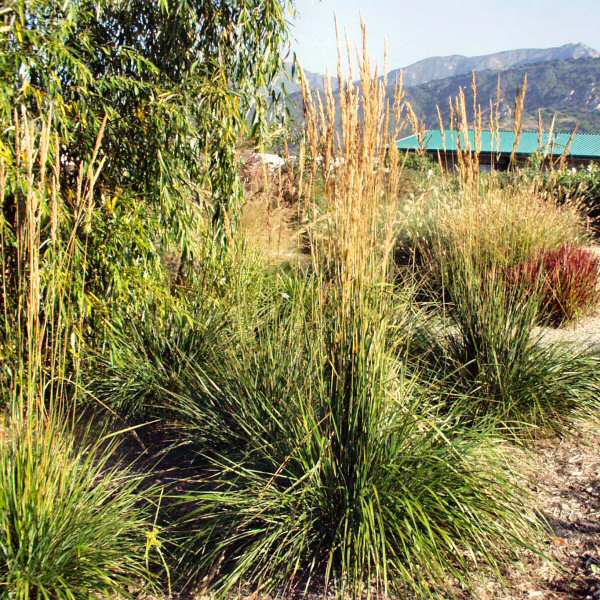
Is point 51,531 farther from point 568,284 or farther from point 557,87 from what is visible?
point 557,87

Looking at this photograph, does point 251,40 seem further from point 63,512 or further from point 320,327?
point 63,512

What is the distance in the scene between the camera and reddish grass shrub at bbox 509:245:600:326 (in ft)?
20.9

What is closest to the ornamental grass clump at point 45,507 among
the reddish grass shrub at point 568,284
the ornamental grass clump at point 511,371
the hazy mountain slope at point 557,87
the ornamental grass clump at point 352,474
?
the ornamental grass clump at point 352,474

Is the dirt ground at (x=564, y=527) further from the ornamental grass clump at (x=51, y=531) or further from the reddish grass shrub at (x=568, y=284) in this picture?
the reddish grass shrub at (x=568, y=284)

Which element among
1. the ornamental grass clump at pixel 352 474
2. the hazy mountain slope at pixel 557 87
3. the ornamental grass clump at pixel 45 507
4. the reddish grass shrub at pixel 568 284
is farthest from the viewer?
the hazy mountain slope at pixel 557 87

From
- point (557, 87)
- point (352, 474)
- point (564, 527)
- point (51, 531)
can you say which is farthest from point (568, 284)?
point (557, 87)

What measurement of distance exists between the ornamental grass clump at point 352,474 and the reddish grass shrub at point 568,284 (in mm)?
3812

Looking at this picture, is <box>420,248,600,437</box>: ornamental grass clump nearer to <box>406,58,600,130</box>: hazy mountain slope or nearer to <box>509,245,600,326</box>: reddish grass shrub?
<box>509,245,600,326</box>: reddish grass shrub

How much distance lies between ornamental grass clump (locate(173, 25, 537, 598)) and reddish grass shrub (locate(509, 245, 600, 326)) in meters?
3.81

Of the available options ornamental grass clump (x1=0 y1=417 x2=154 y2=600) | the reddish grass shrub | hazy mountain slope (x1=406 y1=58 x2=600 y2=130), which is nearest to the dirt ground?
ornamental grass clump (x1=0 y1=417 x2=154 y2=600)

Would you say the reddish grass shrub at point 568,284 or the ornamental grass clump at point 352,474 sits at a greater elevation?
the ornamental grass clump at point 352,474

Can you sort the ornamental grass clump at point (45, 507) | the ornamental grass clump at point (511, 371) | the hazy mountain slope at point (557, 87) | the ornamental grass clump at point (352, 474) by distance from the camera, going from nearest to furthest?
the ornamental grass clump at point (45, 507)
the ornamental grass clump at point (352, 474)
the ornamental grass clump at point (511, 371)
the hazy mountain slope at point (557, 87)

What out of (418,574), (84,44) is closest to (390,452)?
(418,574)

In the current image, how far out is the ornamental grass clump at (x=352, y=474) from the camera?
2586 millimetres
